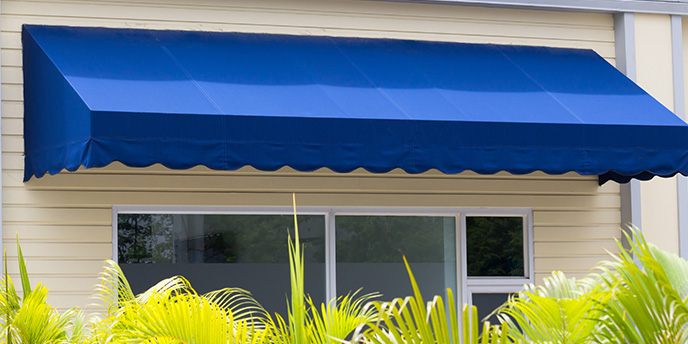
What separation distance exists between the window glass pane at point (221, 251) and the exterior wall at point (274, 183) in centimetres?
18

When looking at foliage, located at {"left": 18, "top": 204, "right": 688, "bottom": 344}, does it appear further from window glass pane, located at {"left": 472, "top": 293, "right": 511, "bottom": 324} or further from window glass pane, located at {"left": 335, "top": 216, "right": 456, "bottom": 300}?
window glass pane, located at {"left": 472, "top": 293, "right": 511, "bottom": 324}

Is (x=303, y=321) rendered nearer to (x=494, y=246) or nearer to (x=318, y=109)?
(x=318, y=109)

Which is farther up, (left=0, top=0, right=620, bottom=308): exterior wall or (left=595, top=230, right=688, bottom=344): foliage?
(left=0, top=0, right=620, bottom=308): exterior wall

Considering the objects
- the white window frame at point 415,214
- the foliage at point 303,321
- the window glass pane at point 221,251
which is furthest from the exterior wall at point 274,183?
the foliage at point 303,321

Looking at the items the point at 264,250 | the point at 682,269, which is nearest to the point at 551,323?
the point at 682,269

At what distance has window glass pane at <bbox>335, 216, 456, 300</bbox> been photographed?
7773 mm

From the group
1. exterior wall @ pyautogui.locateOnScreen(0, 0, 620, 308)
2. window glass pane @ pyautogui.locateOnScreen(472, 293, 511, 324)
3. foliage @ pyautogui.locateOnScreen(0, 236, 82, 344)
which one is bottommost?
window glass pane @ pyautogui.locateOnScreen(472, 293, 511, 324)

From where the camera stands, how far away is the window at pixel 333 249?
7.32m

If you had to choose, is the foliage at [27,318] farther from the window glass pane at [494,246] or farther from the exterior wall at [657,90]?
the exterior wall at [657,90]

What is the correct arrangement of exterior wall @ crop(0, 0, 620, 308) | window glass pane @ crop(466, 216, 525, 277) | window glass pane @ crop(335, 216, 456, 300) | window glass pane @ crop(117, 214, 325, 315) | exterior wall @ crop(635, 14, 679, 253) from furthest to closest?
1. exterior wall @ crop(635, 14, 679, 253)
2. window glass pane @ crop(466, 216, 525, 277)
3. window glass pane @ crop(335, 216, 456, 300)
4. window glass pane @ crop(117, 214, 325, 315)
5. exterior wall @ crop(0, 0, 620, 308)

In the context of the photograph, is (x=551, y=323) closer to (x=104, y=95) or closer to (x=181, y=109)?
(x=181, y=109)

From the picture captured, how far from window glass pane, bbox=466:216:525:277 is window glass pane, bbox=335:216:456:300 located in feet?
0.61

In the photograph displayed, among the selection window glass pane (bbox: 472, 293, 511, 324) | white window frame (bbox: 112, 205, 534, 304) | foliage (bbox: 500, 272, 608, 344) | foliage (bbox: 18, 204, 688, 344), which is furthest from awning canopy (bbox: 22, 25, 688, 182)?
foliage (bbox: 500, 272, 608, 344)

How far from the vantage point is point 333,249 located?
7699mm
